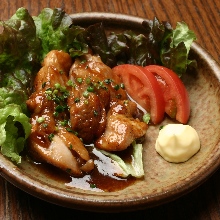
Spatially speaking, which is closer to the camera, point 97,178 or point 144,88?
point 97,178

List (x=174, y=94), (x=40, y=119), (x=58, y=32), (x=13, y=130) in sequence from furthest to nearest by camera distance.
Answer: (x=58, y=32) → (x=174, y=94) → (x=40, y=119) → (x=13, y=130)

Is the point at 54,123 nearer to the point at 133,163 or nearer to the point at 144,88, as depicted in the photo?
the point at 133,163

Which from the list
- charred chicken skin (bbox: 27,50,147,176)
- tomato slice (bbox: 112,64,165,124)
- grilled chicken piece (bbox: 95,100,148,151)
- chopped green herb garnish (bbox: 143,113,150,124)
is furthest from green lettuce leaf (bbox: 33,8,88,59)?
chopped green herb garnish (bbox: 143,113,150,124)

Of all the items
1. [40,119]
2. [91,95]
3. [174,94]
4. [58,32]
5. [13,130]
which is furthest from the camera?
[58,32]

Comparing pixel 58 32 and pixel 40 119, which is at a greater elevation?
pixel 58 32

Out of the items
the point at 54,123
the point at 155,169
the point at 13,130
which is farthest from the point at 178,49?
the point at 13,130

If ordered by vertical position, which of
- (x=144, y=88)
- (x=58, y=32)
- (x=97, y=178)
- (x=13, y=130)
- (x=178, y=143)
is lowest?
(x=97, y=178)

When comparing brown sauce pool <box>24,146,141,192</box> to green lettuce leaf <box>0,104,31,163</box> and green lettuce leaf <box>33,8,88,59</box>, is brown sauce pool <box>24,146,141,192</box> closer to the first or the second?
green lettuce leaf <box>0,104,31,163</box>
